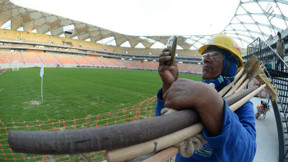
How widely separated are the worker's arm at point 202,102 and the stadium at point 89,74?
475 millimetres

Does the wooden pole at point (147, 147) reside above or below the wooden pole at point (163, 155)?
above

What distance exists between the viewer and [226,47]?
1827mm

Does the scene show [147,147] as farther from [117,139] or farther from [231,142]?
[231,142]

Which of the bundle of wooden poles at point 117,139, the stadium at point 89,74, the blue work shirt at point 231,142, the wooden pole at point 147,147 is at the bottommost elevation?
the stadium at point 89,74

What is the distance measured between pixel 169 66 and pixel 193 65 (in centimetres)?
6650

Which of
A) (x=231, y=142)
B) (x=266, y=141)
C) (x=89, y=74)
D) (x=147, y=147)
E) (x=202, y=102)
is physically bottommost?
(x=89, y=74)

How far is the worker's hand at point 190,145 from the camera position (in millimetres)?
710

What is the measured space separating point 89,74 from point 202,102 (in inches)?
956

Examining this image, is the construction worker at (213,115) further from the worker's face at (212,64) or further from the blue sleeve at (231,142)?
the worker's face at (212,64)

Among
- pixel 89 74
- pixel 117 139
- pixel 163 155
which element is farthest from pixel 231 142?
pixel 89 74

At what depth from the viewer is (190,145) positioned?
72 centimetres

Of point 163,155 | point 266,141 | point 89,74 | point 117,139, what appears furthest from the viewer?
point 89,74

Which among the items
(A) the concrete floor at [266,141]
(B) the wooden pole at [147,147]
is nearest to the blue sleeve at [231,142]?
(B) the wooden pole at [147,147]

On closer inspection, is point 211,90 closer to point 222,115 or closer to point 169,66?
point 222,115
